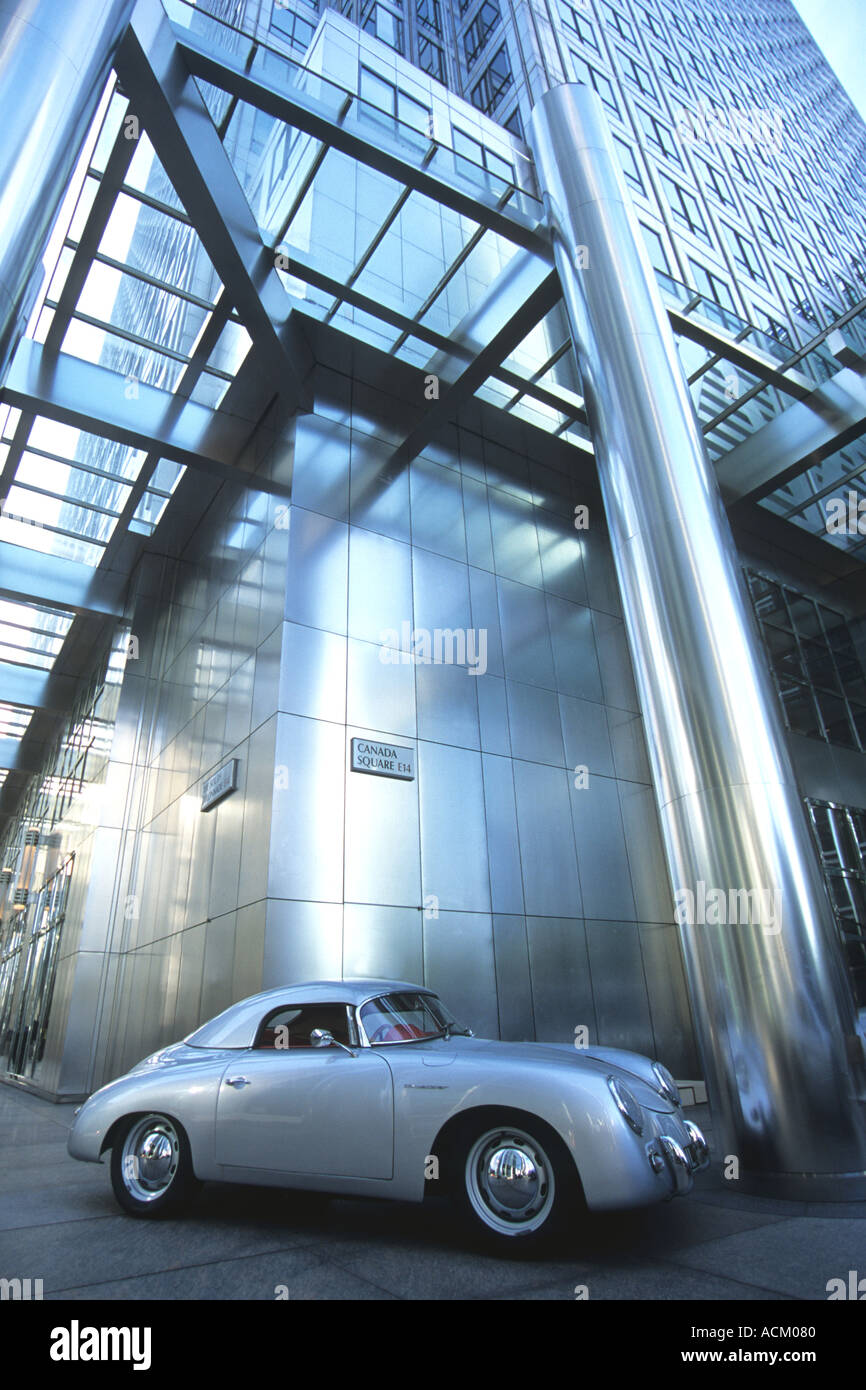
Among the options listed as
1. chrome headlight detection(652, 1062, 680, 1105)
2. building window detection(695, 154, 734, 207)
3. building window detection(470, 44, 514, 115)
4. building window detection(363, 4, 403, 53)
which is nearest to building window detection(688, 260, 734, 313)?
building window detection(695, 154, 734, 207)

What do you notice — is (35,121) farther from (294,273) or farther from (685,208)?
(685,208)

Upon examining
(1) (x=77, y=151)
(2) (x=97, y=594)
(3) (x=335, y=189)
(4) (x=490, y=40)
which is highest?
(4) (x=490, y=40)

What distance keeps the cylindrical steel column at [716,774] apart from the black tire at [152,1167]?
410 cm

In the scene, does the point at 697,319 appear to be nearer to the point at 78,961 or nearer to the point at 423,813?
the point at 423,813

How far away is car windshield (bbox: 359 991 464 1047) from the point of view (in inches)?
173

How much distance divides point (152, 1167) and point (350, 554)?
8.02 metres

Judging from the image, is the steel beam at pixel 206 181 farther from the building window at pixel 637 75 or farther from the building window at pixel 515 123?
the building window at pixel 637 75

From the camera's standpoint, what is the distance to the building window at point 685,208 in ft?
70.6

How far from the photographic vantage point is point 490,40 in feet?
83.9

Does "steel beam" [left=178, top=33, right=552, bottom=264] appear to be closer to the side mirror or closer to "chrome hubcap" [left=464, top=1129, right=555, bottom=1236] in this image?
the side mirror

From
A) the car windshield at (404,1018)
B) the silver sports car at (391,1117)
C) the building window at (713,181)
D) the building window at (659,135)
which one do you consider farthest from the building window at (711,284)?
the silver sports car at (391,1117)

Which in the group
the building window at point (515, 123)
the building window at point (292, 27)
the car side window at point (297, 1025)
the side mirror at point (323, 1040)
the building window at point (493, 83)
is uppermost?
the building window at point (493, 83)
